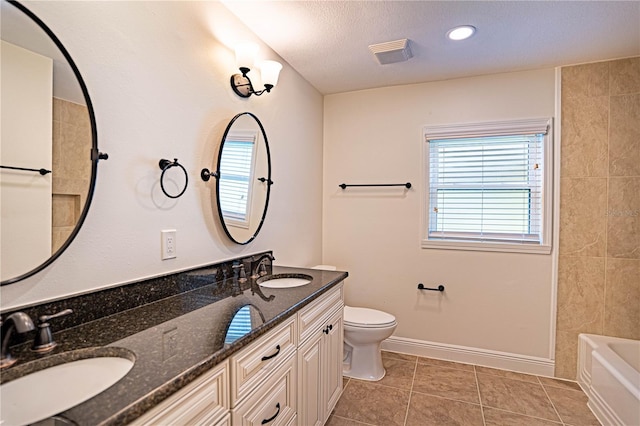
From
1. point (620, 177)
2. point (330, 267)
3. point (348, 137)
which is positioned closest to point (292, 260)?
point (330, 267)

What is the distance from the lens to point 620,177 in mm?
2387

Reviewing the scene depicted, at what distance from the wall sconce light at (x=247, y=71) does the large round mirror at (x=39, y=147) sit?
0.88 meters

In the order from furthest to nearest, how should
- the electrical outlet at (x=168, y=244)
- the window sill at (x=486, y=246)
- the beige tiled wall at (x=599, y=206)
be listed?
the window sill at (x=486, y=246)
the beige tiled wall at (x=599, y=206)
the electrical outlet at (x=168, y=244)

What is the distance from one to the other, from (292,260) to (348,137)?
130 centimetres

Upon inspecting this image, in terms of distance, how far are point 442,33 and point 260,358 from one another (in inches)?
82.7

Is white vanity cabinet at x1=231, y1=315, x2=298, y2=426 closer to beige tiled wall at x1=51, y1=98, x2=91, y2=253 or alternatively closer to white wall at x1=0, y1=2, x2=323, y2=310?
white wall at x1=0, y1=2, x2=323, y2=310

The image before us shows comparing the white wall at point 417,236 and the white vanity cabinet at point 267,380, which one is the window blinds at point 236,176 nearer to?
the white vanity cabinet at point 267,380

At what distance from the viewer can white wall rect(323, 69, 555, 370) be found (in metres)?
2.63

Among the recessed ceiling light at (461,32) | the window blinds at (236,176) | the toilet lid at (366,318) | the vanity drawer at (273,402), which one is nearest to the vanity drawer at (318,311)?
the vanity drawer at (273,402)

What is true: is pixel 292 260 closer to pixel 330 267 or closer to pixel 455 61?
pixel 330 267

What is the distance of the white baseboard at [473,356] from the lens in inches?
103

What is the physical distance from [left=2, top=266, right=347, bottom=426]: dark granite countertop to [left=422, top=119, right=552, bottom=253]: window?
5.58 feet

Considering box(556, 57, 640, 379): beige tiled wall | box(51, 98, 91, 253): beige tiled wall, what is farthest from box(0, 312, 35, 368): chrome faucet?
box(556, 57, 640, 379): beige tiled wall

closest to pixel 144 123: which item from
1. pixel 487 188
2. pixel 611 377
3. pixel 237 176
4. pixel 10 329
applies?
pixel 237 176
